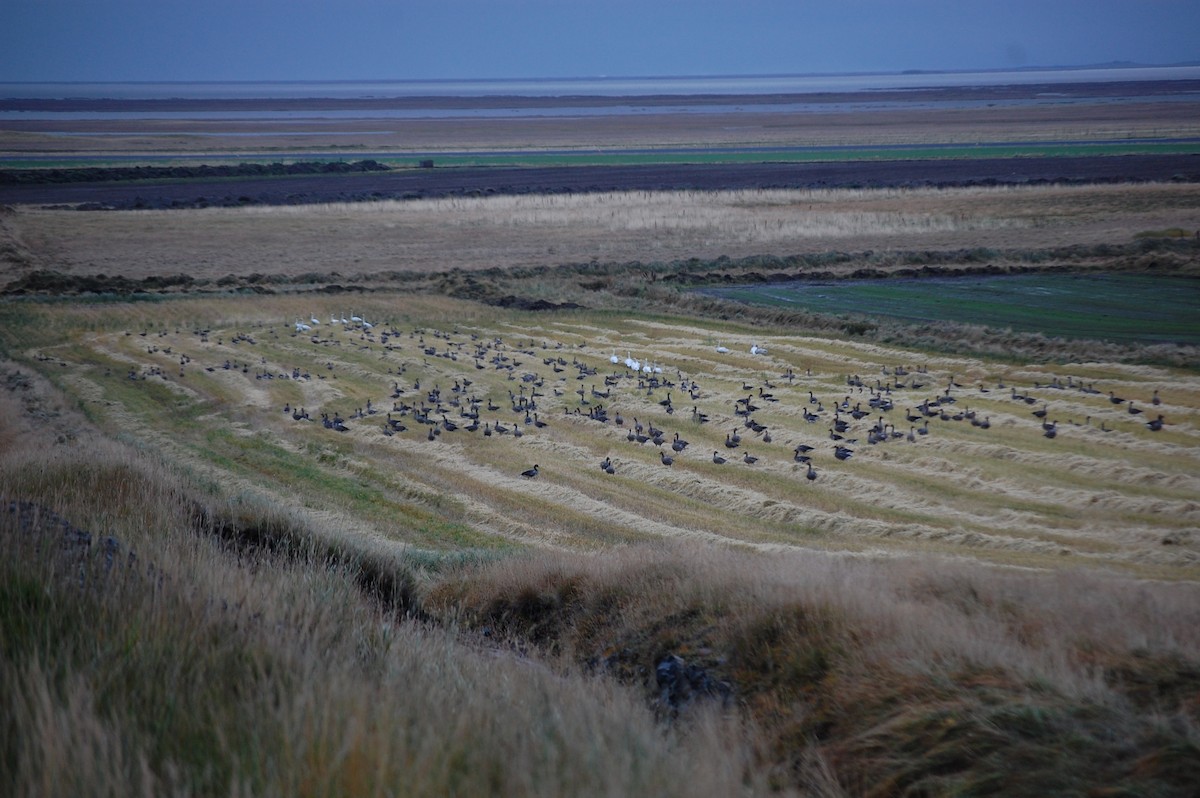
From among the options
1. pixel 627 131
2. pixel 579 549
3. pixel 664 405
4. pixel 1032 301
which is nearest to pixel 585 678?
pixel 579 549

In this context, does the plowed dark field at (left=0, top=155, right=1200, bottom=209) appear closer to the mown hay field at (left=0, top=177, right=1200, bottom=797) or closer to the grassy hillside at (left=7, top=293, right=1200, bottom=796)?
the mown hay field at (left=0, top=177, right=1200, bottom=797)

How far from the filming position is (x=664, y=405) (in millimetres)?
20688

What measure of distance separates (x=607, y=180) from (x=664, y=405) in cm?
6327

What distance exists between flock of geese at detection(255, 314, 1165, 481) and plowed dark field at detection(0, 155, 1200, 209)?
48.2 metres

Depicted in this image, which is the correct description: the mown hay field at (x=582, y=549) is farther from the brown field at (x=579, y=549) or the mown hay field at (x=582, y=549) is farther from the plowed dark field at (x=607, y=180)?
the plowed dark field at (x=607, y=180)

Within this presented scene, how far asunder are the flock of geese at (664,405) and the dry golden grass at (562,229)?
1886cm

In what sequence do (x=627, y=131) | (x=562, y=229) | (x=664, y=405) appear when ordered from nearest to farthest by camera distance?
1. (x=664, y=405)
2. (x=562, y=229)
3. (x=627, y=131)

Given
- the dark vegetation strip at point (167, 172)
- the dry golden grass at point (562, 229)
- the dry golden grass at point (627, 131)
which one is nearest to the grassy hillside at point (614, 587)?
the dry golden grass at point (562, 229)

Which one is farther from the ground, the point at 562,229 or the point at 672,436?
the point at 672,436

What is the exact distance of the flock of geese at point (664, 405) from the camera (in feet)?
57.7

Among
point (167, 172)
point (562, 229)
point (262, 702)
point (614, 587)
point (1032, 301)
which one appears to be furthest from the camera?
point (167, 172)

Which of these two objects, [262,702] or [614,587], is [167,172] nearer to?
[614,587]

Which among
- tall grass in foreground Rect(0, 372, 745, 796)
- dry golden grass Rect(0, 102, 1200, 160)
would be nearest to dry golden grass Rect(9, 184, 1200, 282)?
tall grass in foreground Rect(0, 372, 745, 796)

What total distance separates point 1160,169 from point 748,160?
39.5 m
